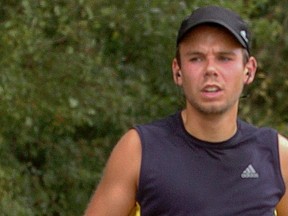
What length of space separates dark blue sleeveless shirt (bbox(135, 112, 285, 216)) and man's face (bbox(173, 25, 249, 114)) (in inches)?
5.2

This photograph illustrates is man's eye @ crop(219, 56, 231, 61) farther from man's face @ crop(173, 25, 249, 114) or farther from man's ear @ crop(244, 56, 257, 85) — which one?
man's ear @ crop(244, 56, 257, 85)

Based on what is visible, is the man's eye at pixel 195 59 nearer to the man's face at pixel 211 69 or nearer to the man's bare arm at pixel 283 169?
the man's face at pixel 211 69

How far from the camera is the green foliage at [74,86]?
19.5 ft

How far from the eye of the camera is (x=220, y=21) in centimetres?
393

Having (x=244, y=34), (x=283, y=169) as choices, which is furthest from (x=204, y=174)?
(x=244, y=34)

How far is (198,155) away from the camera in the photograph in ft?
12.8

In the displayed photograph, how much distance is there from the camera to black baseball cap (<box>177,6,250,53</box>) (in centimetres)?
393

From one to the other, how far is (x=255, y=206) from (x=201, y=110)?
14.2 inches

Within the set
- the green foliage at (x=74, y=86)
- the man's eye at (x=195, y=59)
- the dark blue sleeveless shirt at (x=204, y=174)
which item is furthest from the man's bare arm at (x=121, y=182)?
the green foliage at (x=74, y=86)

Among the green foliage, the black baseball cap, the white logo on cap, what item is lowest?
the green foliage

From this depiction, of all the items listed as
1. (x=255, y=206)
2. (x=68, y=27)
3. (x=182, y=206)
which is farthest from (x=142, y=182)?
(x=68, y=27)

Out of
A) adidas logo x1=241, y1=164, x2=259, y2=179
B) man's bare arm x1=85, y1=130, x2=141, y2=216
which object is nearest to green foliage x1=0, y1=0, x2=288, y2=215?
man's bare arm x1=85, y1=130, x2=141, y2=216

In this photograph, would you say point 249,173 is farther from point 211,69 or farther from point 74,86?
point 74,86

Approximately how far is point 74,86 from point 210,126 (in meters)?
2.28
